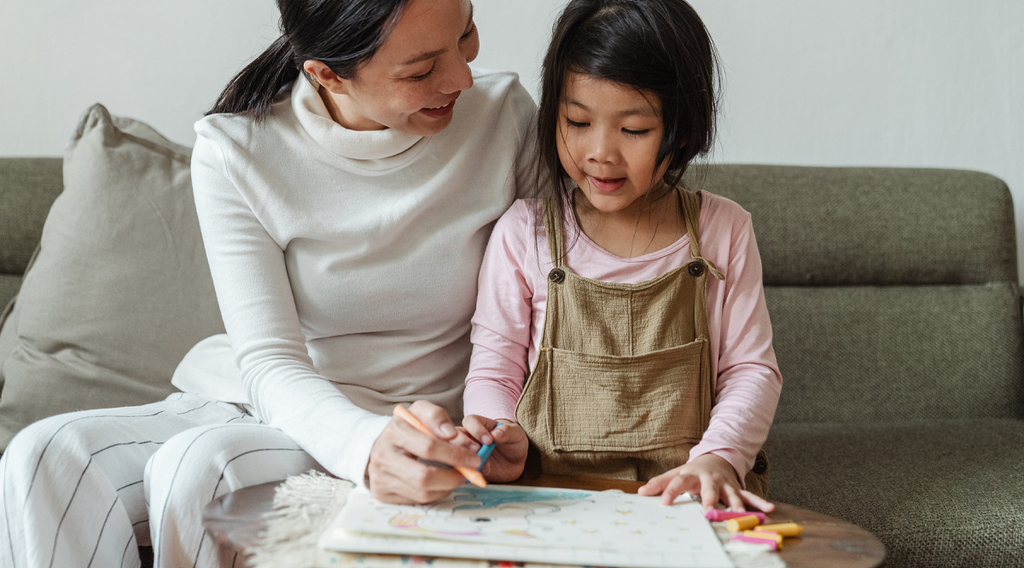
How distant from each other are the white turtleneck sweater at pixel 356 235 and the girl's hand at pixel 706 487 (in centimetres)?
39

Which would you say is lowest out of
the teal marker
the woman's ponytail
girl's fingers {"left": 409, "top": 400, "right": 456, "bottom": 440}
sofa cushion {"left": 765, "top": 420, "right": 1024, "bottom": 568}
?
sofa cushion {"left": 765, "top": 420, "right": 1024, "bottom": 568}

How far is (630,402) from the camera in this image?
100 cm

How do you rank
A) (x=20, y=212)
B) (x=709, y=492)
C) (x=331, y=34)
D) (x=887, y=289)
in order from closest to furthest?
(x=709, y=492) < (x=331, y=34) < (x=20, y=212) < (x=887, y=289)

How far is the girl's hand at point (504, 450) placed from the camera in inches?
33.9

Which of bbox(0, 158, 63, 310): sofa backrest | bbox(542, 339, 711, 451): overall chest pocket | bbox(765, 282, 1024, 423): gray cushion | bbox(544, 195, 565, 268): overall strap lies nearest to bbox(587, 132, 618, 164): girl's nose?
bbox(544, 195, 565, 268): overall strap

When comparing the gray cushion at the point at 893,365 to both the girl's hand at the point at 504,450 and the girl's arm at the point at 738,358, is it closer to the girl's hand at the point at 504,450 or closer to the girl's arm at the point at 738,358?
the girl's arm at the point at 738,358

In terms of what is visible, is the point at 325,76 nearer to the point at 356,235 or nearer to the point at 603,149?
the point at 356,235

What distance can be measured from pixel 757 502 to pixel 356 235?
0.61m

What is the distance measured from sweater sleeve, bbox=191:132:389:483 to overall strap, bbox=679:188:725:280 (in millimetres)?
454

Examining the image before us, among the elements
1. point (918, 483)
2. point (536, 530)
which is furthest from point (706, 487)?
point (918, 483)

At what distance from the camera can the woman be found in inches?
31.9

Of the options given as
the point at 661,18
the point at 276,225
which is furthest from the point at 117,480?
the point at 661,18

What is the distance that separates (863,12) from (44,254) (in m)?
1.71

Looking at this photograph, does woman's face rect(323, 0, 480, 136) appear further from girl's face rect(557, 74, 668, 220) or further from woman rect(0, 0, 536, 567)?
girl's face rect(557, 74, 668, 220)
